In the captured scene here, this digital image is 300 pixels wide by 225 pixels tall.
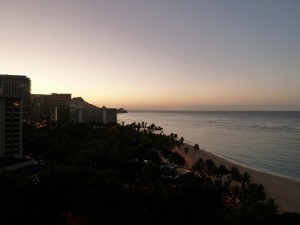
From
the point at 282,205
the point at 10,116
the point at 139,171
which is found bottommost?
the point at 282,205

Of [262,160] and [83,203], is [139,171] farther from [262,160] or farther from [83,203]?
[262,160]

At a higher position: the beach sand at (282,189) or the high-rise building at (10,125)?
the high-rise building at (10,125)

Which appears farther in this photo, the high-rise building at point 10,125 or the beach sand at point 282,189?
the high-rise building at point 10,125

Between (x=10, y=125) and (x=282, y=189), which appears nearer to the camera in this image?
(x=282, y=189)

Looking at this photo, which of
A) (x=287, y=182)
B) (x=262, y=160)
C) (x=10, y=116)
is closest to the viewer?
(x=287, y=182)

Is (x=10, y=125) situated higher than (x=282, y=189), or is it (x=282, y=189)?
(x=10, y=125)

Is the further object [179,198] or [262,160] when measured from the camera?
[262,160]

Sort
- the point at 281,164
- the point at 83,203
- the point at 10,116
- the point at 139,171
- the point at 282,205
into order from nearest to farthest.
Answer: the point at 83,203, the point at 282,205, the point at 139,171, the point at 10,116, the point at 281,164

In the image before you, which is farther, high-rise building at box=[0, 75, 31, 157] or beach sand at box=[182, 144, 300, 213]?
high-rise building at box=[0, 75, 31, 157]

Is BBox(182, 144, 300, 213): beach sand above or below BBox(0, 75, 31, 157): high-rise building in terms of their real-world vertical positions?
below

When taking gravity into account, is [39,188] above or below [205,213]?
above

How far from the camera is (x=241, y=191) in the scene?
1481 inches

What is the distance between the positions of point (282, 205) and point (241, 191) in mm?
12450

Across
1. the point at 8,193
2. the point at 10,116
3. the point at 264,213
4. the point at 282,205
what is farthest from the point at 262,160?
the point at 8,193
